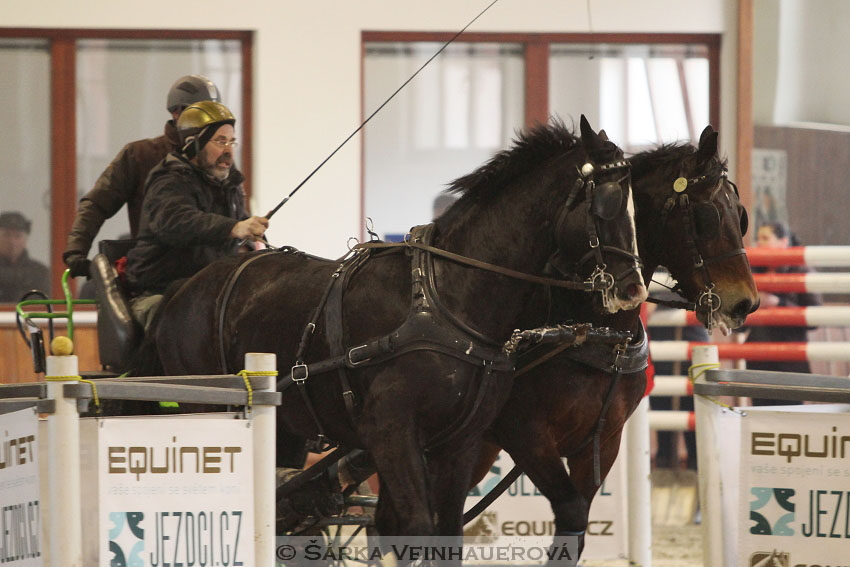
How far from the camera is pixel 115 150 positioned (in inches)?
324

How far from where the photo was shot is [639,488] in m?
5.44

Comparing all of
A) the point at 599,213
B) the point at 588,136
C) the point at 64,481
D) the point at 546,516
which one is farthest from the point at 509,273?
the point at 546,516

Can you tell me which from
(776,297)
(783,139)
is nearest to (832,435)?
(776,297)

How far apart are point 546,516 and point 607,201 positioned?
218cm

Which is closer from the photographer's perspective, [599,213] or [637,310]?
[599,213]

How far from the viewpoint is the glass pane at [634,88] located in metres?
8.51

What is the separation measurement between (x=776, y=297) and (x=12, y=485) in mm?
5360

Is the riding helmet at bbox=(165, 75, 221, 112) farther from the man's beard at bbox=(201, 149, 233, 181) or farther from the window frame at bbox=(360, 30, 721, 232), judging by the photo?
the window frame at bbox=(360, 30, 721, 232)

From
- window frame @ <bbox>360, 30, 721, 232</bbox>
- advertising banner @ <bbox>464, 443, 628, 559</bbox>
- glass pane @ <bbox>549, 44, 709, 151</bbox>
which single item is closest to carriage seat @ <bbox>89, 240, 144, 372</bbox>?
advertising banner @ <bbox>464, 443, 628, 559</bbox>

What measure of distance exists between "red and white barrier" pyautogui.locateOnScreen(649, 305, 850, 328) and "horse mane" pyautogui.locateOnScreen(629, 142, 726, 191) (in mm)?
2748

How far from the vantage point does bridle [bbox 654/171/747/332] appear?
422 cm

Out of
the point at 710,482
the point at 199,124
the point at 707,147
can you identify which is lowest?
the point at 710,482

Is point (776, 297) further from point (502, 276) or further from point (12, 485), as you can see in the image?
point (12, 485)

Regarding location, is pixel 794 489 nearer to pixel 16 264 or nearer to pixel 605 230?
pixel 605 230
